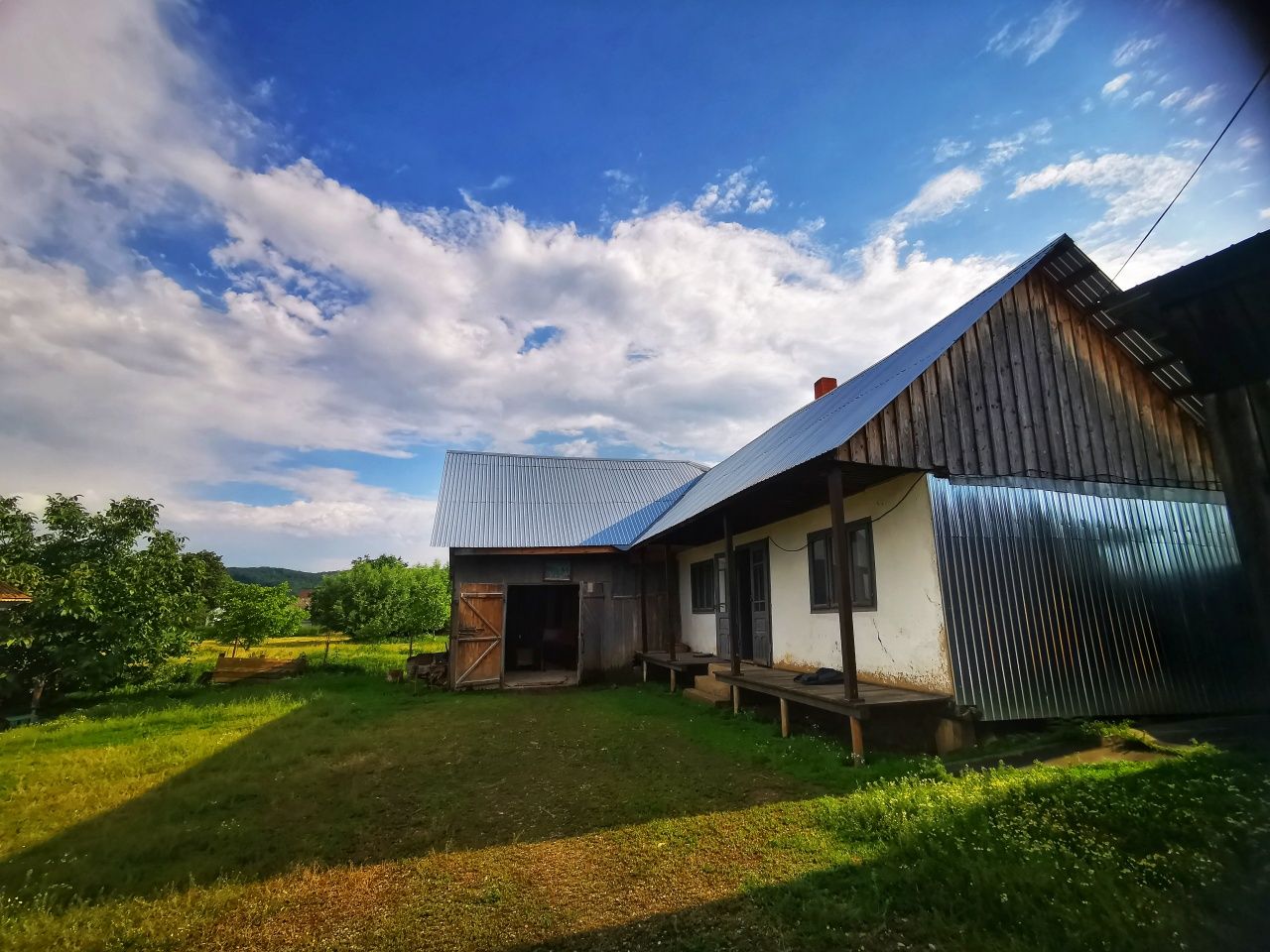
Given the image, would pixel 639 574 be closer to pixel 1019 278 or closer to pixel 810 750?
pixel 810 750

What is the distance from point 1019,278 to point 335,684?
1551 cm

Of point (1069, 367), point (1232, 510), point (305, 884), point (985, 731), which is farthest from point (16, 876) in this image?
point (1069, 367)

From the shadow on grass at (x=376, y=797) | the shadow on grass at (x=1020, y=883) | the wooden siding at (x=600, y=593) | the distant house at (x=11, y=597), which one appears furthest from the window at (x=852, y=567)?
the distant house at (x=11, y=597)

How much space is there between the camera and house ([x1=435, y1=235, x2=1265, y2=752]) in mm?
6891

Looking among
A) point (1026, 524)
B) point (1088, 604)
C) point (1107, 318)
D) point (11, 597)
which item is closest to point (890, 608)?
point (1026, 524)

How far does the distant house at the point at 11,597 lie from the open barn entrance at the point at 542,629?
10672mm

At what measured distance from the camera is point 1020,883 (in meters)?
3.35

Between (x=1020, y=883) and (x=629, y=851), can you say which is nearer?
(x=1020, y=883)

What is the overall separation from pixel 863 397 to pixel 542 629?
14575 millimetres

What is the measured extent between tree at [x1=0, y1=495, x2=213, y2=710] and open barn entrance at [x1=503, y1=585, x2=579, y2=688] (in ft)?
26.5

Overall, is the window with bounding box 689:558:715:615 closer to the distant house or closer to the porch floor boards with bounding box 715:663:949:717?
the porch floor boards with bounding box 715:663:949:717

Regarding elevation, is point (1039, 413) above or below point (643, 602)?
above

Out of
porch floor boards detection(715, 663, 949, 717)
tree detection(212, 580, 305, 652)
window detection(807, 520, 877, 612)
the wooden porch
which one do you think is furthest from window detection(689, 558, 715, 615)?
tree detection(212, 580, 305, 652)

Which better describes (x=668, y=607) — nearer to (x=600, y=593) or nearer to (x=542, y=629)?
(x=600, y=593)
